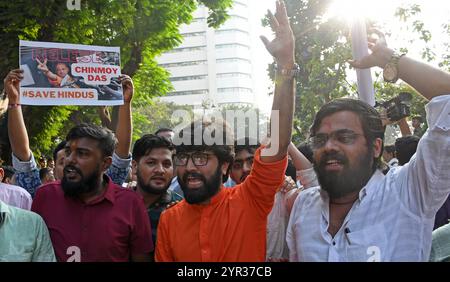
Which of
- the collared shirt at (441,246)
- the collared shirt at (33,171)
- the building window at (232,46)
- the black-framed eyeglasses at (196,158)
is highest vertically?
the building window at (232,46)

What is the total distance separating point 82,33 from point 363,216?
26.4 feet

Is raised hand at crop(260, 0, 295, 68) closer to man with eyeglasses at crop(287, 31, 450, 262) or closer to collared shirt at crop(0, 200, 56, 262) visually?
man with eyeglasses at crop(287, 31, 450, 262)

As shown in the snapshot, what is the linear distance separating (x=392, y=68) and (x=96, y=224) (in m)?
1.67

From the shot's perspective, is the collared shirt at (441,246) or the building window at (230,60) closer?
the collared shirt at (441,246)

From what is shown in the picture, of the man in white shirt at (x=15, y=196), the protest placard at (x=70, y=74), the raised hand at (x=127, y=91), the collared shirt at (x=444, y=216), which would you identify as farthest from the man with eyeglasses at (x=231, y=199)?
the protest placard at (x=70, y=74)

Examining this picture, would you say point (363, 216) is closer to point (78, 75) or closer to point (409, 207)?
point (409, 207)

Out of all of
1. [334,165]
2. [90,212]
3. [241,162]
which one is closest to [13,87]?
[90,212]

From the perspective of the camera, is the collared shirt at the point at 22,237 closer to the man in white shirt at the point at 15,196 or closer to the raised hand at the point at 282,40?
the man in white shirt at the point at 15,196

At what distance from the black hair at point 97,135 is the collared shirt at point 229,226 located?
702mm

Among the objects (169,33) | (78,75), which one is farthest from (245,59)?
(78,75)

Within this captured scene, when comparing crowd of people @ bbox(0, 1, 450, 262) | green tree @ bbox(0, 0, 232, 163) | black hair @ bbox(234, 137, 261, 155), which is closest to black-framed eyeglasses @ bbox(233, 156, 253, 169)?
black hair @ bbox(234, 137, 261, 155)

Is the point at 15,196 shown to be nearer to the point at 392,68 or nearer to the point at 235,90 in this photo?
the point at 392,68

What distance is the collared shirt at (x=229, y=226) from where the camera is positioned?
2.27 meters

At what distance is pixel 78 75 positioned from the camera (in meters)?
4.23
